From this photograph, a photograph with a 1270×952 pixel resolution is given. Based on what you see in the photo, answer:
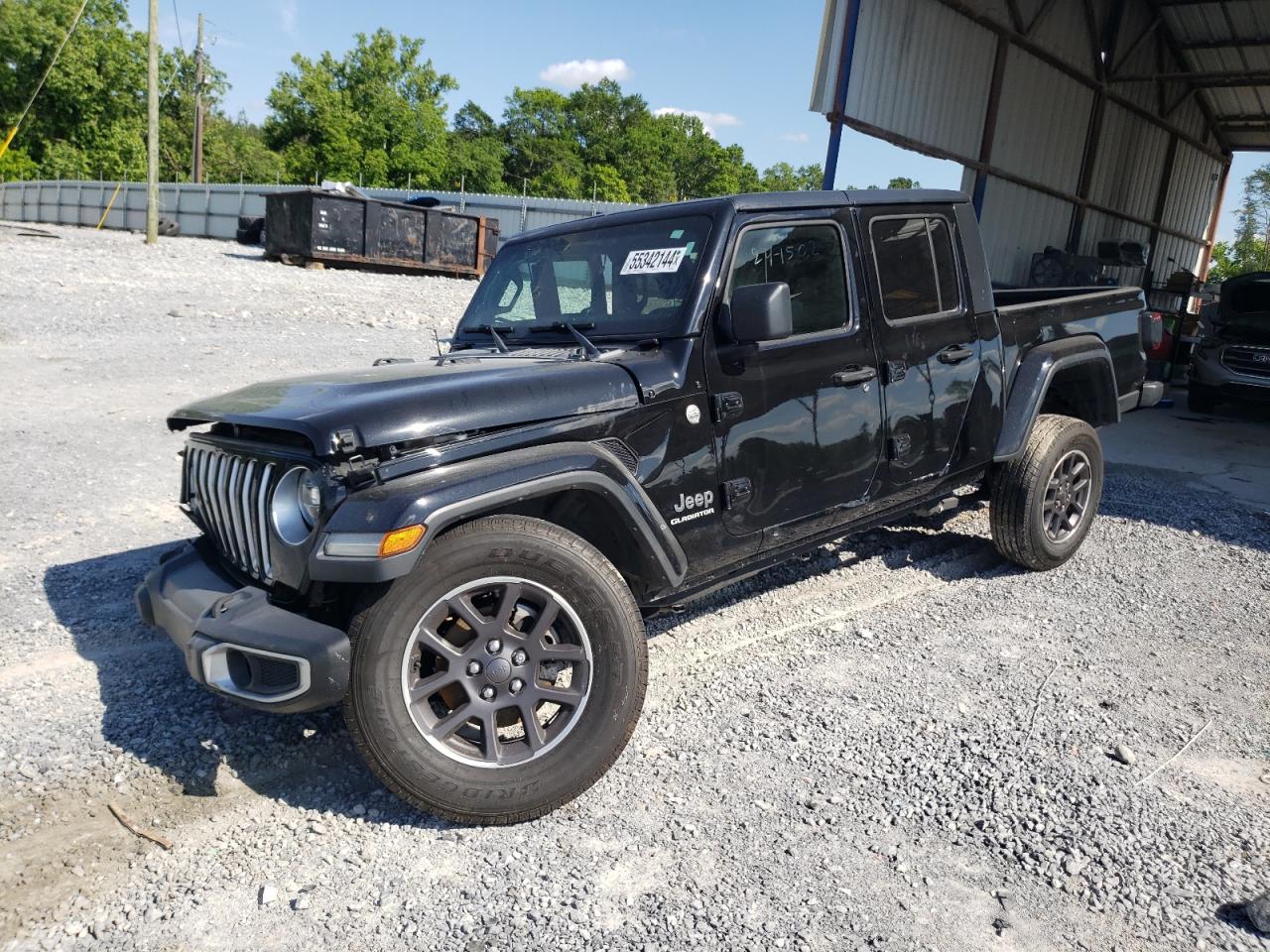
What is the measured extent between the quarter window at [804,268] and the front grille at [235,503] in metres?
1.86

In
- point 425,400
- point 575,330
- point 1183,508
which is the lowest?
point 1183,508

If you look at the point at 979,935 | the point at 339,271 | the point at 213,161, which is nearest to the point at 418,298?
the point at 339,271

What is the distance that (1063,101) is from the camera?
61.0 ft

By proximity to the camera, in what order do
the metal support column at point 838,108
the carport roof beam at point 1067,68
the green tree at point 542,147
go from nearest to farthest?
the metal support column at point 838,108 < the carport roof beam at point 1067,68 < the green tree at point 542,147

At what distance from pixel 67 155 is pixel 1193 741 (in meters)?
62.3

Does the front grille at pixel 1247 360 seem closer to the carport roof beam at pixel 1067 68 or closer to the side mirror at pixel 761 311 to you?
the carport roof beam at pixel 1067 68

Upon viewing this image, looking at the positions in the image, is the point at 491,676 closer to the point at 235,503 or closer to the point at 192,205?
the point at 235,503

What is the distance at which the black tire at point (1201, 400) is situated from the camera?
11.2 meters

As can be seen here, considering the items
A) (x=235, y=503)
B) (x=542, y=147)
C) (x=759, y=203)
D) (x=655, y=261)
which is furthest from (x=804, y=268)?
(x=542, y=147)

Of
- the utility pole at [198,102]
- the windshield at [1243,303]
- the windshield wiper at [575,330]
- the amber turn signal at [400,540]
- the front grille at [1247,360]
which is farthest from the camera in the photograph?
the utility pole at [198,102]

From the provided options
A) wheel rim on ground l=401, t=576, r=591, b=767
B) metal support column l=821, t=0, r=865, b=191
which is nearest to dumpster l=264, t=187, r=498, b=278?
metal support column l=821, t=0, r=865, b=191

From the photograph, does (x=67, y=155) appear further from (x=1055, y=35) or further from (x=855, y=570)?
(x=855, y=570)

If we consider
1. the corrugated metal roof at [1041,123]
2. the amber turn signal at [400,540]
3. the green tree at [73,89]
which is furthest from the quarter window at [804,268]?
the green tree at [73,89]

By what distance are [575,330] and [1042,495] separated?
2824 mm
